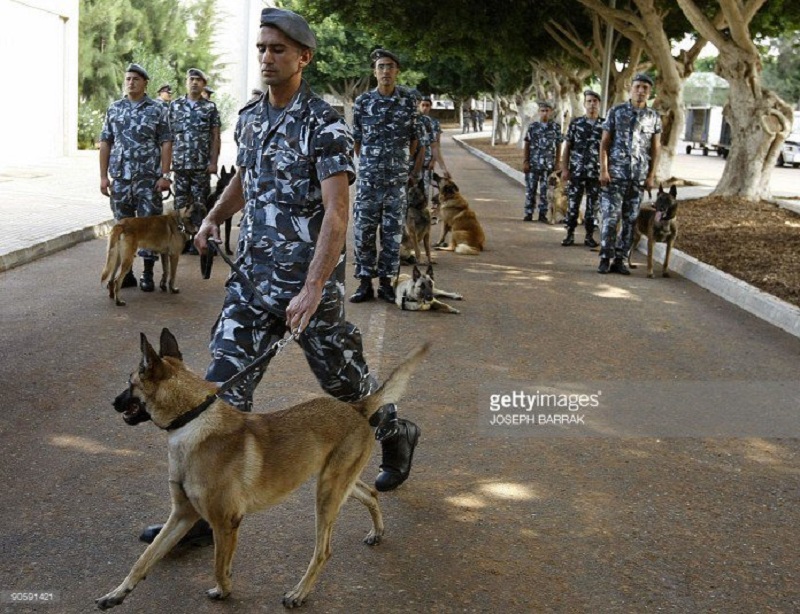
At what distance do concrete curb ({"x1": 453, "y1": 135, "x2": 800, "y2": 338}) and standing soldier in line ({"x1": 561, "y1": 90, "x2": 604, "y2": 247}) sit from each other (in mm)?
1361

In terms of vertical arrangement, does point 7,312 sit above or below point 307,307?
below

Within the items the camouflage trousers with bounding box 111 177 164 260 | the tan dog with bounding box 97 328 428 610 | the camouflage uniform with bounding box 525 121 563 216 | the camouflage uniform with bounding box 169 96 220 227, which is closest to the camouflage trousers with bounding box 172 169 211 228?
the camouflage uniform with bounding box 169 96 220 227

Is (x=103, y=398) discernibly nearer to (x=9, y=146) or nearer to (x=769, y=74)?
(x=9, y=146)

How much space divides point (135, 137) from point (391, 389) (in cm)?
714

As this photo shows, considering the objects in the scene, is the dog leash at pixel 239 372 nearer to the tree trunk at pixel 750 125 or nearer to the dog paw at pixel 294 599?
the dog paw at pixel 294 599

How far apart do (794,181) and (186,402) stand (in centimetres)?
3228

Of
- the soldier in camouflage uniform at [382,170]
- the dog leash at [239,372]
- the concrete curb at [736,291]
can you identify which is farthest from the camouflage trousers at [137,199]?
the dog leash at [239,372]

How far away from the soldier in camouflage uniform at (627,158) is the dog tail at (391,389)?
8690 millimetres

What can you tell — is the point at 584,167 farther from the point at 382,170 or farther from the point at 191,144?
the point at 382,170

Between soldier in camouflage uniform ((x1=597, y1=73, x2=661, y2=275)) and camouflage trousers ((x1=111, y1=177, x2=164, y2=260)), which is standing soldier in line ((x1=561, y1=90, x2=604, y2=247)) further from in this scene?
camouflage trousers ((x1=111, y1=177, x2=164, y2=260))

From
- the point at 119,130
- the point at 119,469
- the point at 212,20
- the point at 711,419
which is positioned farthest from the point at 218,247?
the point at 212,20

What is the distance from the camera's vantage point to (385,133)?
33.5ft

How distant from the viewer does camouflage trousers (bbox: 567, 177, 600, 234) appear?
15.7 metres

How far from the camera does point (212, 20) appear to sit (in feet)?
161
